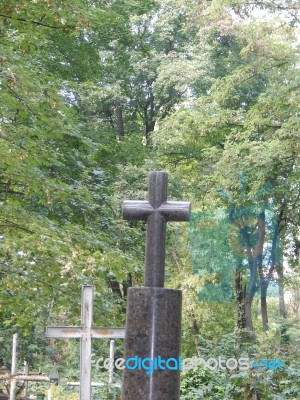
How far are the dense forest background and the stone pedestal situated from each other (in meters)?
4.62

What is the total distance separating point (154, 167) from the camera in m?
19.3

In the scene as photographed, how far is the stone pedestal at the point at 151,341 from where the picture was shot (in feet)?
15.3

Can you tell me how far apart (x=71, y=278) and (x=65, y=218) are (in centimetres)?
217

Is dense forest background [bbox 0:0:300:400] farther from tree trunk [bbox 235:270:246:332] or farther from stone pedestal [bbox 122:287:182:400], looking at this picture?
stone pedestal [bbox 122:287:182:400]

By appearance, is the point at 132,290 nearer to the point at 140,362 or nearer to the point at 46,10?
the point at 140,362

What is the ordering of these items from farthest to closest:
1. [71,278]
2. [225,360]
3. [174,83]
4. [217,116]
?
1. [174,83]
2. [217,116]
3. [225,360]
4. [71,278]

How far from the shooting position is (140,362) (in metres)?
4.64

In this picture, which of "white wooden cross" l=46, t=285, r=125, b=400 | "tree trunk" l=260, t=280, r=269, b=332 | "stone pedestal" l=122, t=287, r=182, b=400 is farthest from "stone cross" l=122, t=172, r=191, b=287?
"tree trunk" l=260, t=280, r=269, b=332

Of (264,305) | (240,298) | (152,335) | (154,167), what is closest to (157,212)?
(152,335)

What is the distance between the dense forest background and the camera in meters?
9.88

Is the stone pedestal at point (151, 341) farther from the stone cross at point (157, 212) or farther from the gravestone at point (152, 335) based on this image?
the stone cross at point (157, 212)

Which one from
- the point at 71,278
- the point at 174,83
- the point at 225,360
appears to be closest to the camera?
the point at 71,278

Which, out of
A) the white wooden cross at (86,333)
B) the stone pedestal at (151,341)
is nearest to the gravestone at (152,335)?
the stone pedestal at (151,341)

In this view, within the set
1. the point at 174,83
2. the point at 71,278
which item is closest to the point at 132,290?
the point at 71,278
